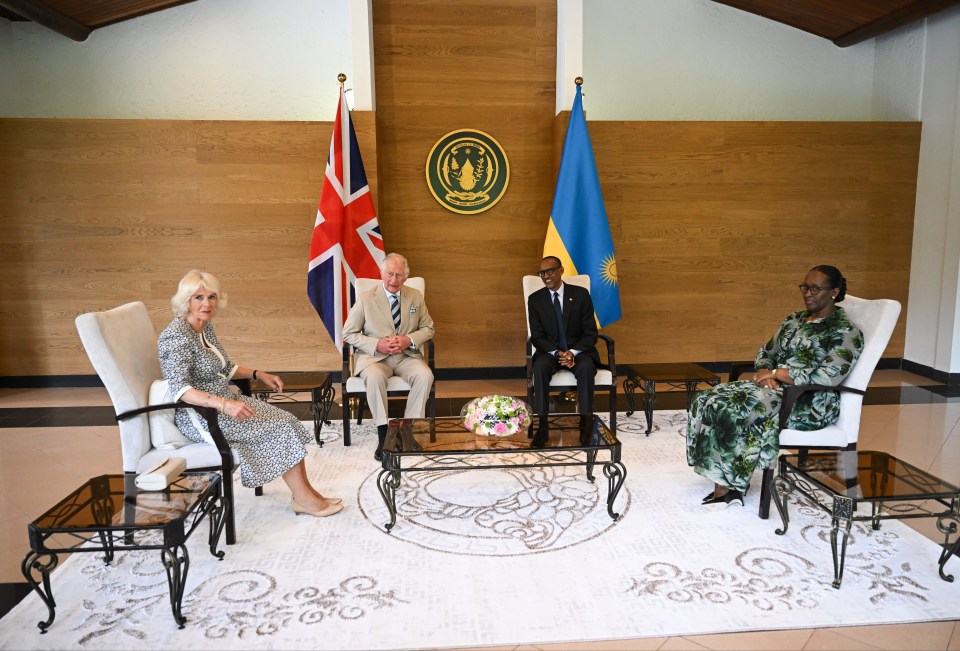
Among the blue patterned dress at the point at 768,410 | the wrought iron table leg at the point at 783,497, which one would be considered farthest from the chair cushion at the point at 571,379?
the wrought iron table leg at the point at 783,497

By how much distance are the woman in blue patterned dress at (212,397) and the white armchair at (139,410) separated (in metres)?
0.05

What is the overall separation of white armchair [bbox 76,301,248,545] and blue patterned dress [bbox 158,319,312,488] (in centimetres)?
6

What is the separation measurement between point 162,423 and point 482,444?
56.9 inches

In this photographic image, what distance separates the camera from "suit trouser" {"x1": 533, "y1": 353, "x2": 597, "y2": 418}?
14.1 feet

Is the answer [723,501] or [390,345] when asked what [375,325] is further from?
[723,501]

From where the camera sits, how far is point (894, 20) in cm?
550

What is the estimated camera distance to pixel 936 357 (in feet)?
19.4

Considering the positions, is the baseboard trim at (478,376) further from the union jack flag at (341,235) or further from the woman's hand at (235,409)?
the woman's hand at (235,409)

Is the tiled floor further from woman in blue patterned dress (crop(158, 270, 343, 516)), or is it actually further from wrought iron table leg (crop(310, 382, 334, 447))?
wrought iron table leg (crop(310, 382, 334, 447))

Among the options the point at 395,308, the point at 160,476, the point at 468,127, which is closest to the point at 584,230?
the point at 468,127

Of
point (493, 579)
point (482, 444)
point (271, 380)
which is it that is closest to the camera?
point (493, 579)

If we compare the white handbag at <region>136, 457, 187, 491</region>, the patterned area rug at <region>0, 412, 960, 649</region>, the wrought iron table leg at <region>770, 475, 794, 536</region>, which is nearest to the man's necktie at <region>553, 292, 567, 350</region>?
the patterned area rug at <region>0, 412, 960, 649</region>

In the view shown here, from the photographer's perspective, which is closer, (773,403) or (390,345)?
(773,403)

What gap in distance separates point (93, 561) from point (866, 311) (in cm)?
383
